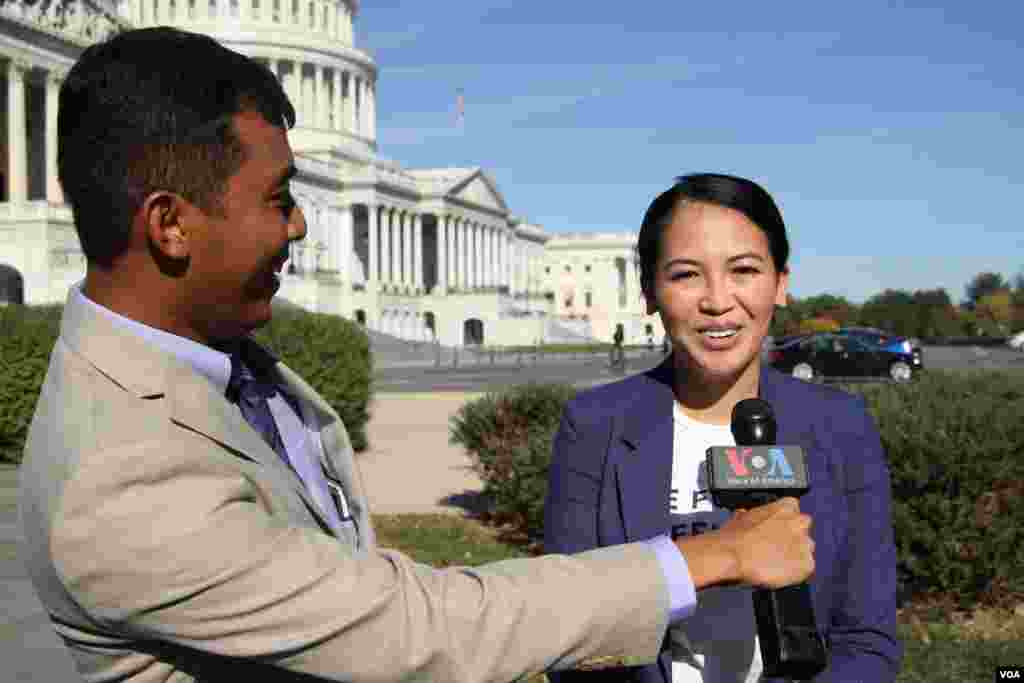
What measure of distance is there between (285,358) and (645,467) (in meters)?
12.6

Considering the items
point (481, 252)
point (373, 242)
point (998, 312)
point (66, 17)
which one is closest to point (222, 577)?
point (66, 17)

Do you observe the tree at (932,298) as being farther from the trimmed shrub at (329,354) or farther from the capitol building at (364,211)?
the trimmed shrub at (329,354)

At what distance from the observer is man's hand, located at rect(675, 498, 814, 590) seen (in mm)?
1754

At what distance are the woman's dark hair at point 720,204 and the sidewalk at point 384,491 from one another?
14.3 ft

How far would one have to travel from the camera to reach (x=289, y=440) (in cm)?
225

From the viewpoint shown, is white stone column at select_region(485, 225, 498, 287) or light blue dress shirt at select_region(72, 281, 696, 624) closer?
light blue dress shirt at select_region(72, 281, 696, 624)

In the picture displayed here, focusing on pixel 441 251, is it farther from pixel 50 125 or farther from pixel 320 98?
pixel 50 125

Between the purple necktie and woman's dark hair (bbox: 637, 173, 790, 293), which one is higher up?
woman's dark hair (bbox: 637, 173, 790, 293)

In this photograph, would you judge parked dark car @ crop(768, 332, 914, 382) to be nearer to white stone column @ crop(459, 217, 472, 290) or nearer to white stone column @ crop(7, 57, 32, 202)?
white stone column @ crop(7, 57, 32, 202)

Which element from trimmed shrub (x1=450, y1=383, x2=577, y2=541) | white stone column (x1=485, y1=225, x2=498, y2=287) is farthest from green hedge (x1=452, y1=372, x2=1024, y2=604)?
white stone column (x1=485, y1=225, x2=498, y2=287)

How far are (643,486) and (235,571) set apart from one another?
4.69 ft

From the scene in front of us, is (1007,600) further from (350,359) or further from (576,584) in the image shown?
(350,359)

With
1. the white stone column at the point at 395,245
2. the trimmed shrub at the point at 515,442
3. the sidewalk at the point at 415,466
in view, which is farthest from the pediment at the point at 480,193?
the trimmed shrub at the point at 515,442

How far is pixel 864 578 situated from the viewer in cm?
277
